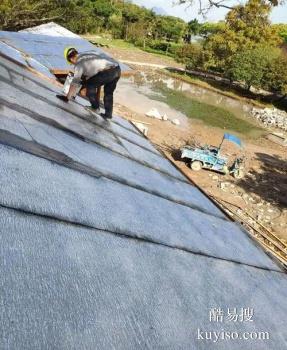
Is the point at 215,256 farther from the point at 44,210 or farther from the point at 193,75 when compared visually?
the point at 193,75

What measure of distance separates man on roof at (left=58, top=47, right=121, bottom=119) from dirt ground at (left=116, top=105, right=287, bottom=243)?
4160mm

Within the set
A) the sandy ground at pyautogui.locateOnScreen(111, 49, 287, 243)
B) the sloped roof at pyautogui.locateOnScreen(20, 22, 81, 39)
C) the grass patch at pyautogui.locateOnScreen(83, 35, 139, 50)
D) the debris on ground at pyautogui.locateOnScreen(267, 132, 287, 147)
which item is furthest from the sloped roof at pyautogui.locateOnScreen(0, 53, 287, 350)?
the grass patch at pyautogui.locateOnScreen(83, 35, 139, 50)

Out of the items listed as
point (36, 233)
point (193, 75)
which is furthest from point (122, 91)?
point (36, 233)

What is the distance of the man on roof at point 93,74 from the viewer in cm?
523

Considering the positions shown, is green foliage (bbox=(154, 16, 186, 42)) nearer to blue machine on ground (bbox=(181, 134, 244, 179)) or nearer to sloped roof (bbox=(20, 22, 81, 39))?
sloped roof (bbox=(20, 22, 81, 39))

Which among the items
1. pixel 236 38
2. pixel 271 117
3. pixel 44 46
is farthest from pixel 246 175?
pixel 236 38

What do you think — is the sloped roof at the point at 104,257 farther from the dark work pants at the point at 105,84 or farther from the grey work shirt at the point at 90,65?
the dark work pants at the point at 105,84

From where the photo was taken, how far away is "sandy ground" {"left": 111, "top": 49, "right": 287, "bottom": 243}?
39.3ft

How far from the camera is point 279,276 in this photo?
3219 millimetres

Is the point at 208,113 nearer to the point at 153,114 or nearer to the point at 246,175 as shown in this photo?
the point at 153,114

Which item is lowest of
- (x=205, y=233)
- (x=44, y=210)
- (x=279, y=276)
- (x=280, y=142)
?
(x=280, y=142)

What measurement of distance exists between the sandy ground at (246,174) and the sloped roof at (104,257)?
662 cm

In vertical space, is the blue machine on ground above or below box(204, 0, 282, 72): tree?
below

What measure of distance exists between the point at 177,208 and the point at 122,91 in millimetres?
21738
